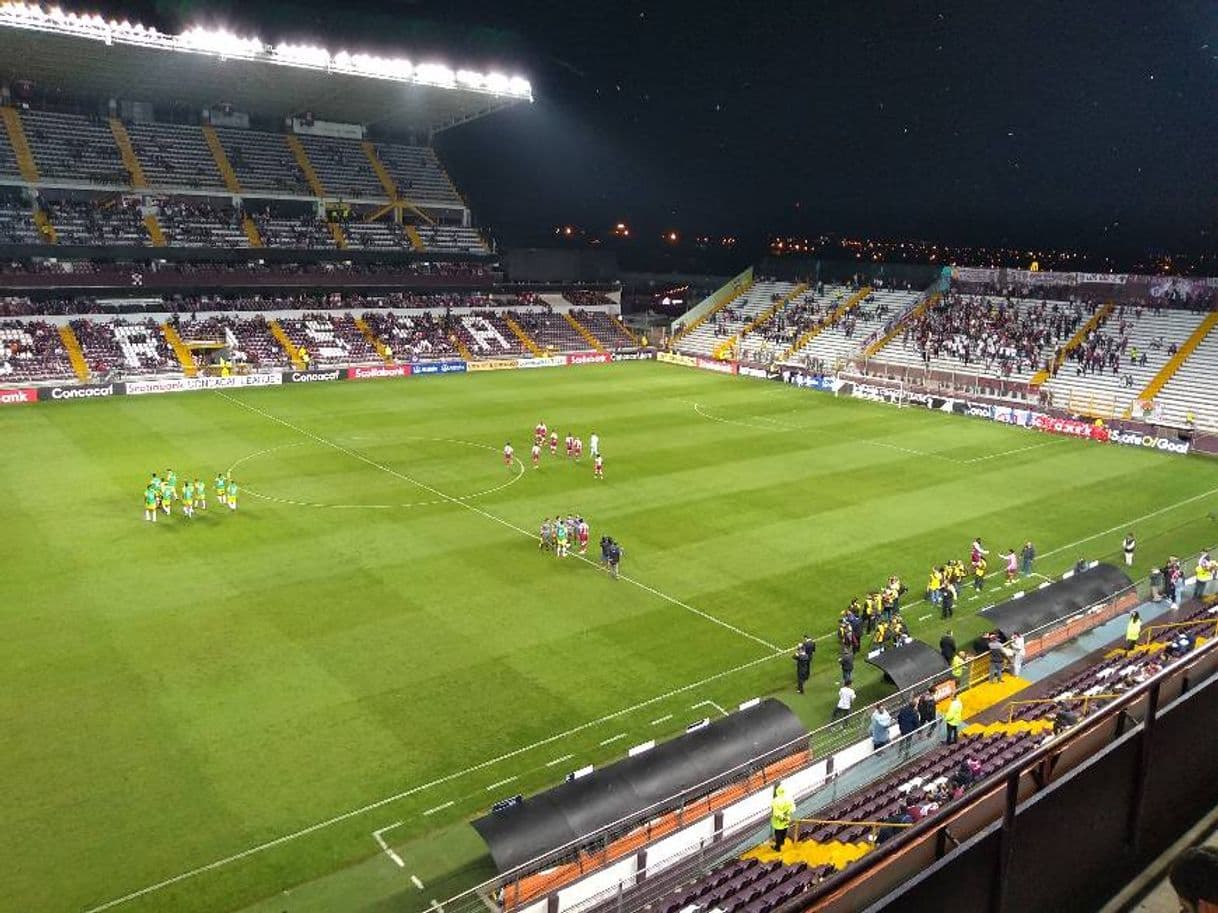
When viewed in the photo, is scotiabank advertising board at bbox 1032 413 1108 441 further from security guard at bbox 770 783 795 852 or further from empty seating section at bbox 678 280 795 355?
security guard at bbox 770 783 795 852

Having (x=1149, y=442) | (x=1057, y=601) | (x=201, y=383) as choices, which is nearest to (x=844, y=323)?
(x=1149, y=442)

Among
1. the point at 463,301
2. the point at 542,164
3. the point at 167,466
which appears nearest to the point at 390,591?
the point at 167,466

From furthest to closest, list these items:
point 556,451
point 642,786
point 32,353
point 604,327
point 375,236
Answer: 1. point 604,327
2. point 375,236
3. point 32,353
4. point 556,451
5. point 642,786

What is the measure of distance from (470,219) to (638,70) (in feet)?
81.6

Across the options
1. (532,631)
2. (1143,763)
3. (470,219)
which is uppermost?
(470,219)

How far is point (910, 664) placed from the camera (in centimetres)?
1778

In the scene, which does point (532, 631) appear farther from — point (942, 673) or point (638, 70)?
point (638, 70)

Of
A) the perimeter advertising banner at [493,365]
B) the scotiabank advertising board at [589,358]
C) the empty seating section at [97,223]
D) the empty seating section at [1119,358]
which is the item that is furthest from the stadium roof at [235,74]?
the empty seating section at [1119,358]

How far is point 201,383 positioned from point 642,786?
46221 mm

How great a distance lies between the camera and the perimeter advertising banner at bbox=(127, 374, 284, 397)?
165 ft

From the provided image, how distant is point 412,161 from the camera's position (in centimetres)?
7912

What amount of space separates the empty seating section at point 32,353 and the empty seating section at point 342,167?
84.8ft

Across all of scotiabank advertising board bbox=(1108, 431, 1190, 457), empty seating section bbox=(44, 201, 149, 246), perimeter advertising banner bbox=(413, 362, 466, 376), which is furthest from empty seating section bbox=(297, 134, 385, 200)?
scotiabank advertising board bbox=(1108, 431, 1190, 457)

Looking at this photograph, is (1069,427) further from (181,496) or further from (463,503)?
(181,496)
